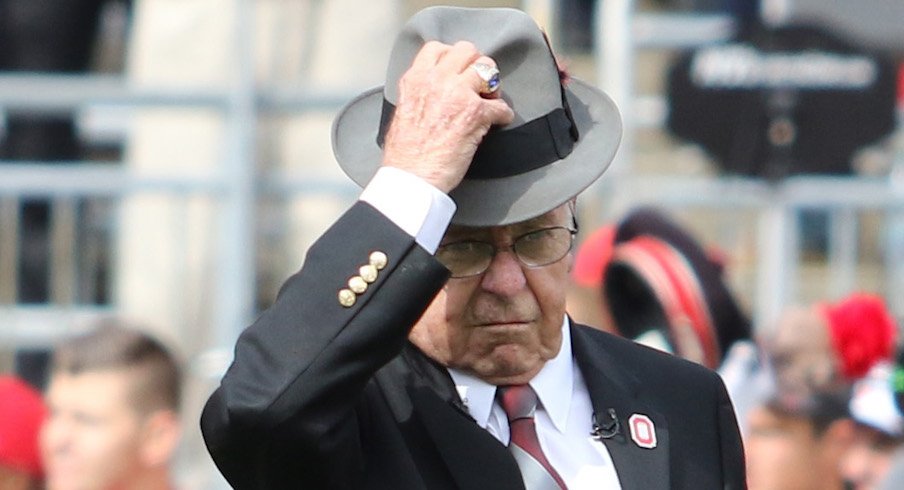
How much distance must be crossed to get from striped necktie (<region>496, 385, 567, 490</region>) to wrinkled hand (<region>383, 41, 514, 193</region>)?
0.36 meters

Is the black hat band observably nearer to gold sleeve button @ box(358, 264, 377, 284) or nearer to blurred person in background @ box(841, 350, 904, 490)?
gold sleeve button @ box(358, 264, 377, 284)

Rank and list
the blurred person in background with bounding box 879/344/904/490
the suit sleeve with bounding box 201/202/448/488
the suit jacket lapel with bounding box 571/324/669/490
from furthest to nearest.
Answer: the blurred person in background with bounding box 879/344/904/490 < the suit jacket lapel with bounding box 571/324/669/490 < the suit sleeve with bounding box 201/202/448/488

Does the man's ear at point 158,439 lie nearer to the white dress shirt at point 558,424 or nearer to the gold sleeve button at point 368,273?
the white dress shirt at point 558,424

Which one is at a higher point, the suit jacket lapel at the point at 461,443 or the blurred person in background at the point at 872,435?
the suit jacket lapel at the point at 461,443

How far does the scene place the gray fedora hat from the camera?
2898mm

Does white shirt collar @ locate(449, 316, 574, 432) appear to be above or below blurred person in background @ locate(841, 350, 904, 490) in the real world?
above

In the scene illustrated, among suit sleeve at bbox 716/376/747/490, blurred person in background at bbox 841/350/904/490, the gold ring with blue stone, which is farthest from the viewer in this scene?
blurred person in background at bbox 841/350/904/490

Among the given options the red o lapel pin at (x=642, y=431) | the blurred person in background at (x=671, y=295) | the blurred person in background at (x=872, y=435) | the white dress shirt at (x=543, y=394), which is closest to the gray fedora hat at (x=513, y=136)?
the white dress shirt at (x=543, y=394)

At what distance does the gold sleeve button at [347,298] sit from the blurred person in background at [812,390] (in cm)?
268

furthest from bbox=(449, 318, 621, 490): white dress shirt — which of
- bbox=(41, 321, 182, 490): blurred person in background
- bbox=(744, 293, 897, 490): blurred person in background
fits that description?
bbox=(41, 321, 182, 490): blurred person in background

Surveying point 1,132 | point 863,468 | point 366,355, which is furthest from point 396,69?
point 1,132

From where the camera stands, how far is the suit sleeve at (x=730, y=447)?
3053mm

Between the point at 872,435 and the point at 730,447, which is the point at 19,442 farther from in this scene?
the point at 730,447

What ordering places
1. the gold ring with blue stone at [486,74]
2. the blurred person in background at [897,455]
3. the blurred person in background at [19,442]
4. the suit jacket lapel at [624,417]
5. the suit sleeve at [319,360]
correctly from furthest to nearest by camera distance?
the blurred person in background at [19,442] < the blurred person in background at [897,455] < the suit jacket lapel at [624,417] < the gold ring with blue stone at [486,74] < the suit sleeve at [319,360]
